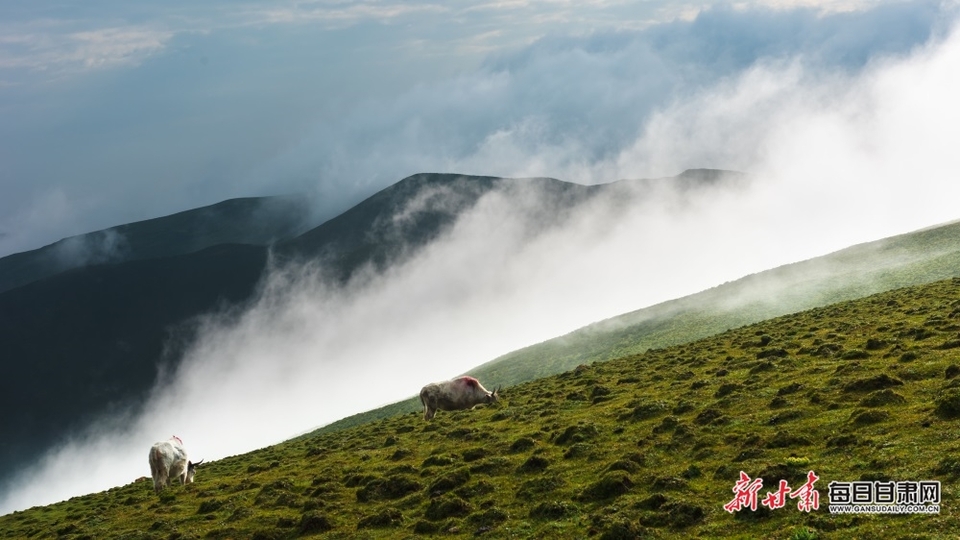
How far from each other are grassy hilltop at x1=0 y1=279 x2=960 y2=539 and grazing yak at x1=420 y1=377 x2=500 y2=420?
2.45 m

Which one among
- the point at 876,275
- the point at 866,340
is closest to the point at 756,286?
the point at 876,275

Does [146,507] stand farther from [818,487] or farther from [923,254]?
[923,254]

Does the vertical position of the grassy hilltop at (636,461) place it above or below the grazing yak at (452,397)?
below

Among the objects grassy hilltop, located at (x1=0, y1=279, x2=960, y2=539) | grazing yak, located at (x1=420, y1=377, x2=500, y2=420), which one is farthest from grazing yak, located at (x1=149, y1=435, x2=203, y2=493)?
grazing yak, located at (x1=420, y1=377, x2=500, y2=420)

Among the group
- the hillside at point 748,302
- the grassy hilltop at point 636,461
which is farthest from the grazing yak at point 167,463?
the hillside at point 748,302

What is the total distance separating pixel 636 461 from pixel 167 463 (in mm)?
27915

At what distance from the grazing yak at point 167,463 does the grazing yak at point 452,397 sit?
51.8 ft

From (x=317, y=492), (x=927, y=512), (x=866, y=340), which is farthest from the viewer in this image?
(x=866, y=340)

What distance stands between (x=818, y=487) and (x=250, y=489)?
2618 centimetres

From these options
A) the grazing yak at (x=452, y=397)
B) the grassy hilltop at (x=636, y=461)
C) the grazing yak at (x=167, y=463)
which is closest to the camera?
the grassy hilltop at (x=636, y=461)

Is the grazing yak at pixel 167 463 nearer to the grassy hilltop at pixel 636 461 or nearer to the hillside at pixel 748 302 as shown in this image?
the grassy hilltop at pixel 636 461

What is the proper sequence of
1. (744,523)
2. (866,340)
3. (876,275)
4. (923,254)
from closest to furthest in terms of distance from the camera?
(744,523) < (866,340) < (876,275) < (923,254)

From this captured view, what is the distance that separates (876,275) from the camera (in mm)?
84938

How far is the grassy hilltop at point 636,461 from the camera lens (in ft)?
63.5
